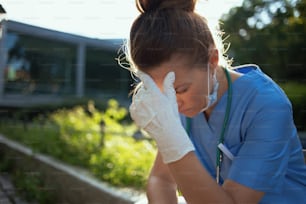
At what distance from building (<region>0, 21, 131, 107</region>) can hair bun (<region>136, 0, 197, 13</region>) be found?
1947mm

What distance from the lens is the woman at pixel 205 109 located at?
0.99 meters

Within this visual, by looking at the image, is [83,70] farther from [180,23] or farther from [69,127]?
[180,23]

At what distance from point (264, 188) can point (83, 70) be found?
344 cm

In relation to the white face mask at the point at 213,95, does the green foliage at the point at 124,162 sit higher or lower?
lower

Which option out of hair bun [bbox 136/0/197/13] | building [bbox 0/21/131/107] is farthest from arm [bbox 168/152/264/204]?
building [bbox 0/21/131/107]

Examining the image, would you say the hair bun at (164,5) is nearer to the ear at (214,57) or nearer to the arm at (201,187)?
the ear at (214,57)

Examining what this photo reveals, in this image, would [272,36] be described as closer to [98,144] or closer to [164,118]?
[164,118]

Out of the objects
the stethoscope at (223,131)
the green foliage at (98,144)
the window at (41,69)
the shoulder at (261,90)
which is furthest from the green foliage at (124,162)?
the shoulder at (261,90)


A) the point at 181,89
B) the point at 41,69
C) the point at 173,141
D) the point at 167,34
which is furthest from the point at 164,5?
the point at 41,69

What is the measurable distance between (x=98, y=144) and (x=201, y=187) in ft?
6.58

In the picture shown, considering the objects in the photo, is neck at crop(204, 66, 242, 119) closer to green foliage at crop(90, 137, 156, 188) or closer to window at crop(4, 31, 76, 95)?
green foliage at crop(90, 137, 156, 188)

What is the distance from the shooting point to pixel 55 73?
333 centimetres

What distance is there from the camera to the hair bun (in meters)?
1.06

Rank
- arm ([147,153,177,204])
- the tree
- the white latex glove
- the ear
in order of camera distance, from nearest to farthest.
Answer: the white latex glove
the ear
arm ([147,153,177,204])
the tree
